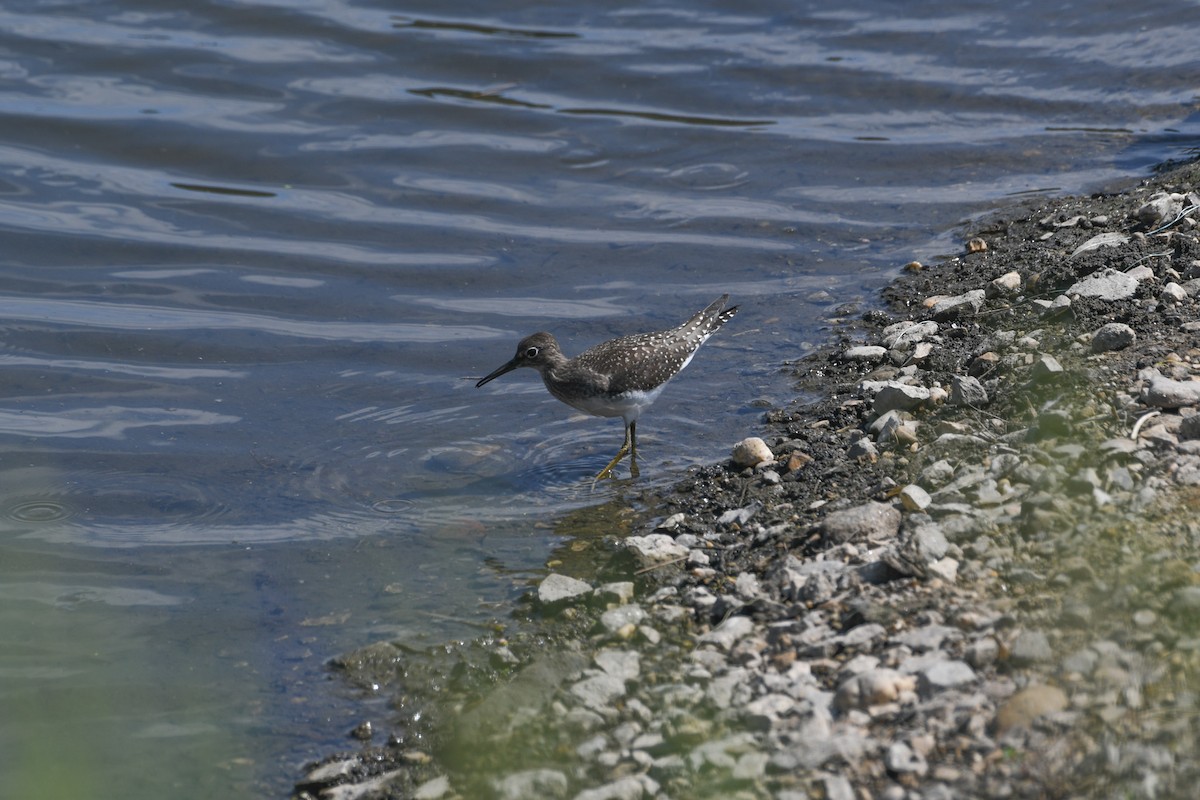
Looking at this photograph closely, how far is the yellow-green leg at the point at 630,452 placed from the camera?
8.47 m

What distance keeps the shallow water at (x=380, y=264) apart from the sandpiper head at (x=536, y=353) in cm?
50

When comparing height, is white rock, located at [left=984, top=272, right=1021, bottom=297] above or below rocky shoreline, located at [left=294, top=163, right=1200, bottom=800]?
above

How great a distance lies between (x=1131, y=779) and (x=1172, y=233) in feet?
19.7

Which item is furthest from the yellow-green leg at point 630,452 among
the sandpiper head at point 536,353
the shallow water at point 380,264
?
the sandpiper head at point 536,353

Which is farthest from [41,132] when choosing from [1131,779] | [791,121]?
[1131,779]

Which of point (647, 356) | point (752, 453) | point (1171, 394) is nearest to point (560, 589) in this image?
point (752, 453)

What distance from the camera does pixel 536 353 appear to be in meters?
9.05

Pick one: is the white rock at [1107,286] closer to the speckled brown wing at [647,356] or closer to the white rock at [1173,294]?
the white rock at [1173,294]

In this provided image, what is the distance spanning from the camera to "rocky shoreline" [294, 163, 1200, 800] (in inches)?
171

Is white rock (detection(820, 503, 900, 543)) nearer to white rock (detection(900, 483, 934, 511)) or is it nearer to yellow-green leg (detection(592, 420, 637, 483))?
white rock (detection(900, 483, 934, 511))

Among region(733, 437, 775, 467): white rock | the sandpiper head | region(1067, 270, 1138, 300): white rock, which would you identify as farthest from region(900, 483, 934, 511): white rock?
the sandpiper head

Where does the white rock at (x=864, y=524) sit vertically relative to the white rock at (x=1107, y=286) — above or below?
below

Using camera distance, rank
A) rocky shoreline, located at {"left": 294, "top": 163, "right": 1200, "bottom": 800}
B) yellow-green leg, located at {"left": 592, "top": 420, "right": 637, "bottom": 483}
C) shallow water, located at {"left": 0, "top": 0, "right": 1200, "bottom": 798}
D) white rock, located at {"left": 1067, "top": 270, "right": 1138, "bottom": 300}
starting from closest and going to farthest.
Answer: rocky shoreline, located at {"left": 294, "top": 163, "right": 1200, "bottom": 800}
shallow water, located at {"left": 0, "top": 0, "right": 1200, "bottom": 798}
white rock, located at {"left": 1067, "top": 270, "right": 1138, "bottom": 300}
yellow-green leg, located at {"left": 592, "top": 420, "right": 637, "bottom": 483}

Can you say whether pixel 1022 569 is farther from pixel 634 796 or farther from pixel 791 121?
pixel 791 121
